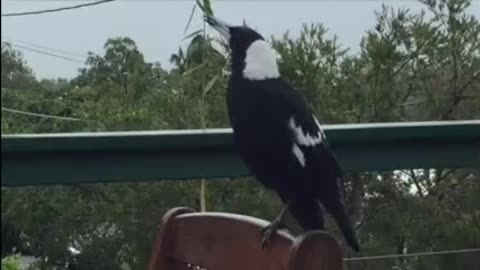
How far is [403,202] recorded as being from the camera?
184cm

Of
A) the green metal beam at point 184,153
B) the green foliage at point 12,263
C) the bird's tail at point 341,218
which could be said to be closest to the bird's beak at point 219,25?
the green metal beam at point 184,153

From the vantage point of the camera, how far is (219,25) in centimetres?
126

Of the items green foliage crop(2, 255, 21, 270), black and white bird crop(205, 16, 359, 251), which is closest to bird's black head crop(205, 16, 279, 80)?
black and white bird crop(205, 16, 359, 251)

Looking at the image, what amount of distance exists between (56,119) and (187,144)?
239mm

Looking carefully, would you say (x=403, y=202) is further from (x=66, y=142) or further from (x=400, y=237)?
(x=66, y=142)

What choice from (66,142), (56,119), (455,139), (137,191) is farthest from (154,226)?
(455,139)

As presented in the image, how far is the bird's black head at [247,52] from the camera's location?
1.27 metres

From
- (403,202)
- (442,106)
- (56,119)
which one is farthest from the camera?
(442,106)

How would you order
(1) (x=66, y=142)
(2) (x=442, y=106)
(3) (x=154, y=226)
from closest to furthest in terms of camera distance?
(1) (x=66, y=142) → (3) (x=154, y=226) → (2) (x=442, y=106)

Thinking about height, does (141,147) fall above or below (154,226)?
above

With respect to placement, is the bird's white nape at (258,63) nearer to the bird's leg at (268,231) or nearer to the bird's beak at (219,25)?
the bird's beak at (219,25)

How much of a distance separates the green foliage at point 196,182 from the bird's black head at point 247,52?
5 centimetres

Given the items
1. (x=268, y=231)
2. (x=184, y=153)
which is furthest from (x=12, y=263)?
(x=268, y=231)

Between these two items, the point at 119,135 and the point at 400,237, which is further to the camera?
the point at 400,237
